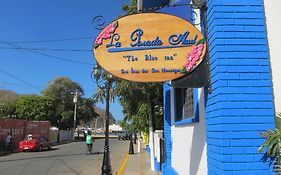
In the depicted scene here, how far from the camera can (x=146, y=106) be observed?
2147cm

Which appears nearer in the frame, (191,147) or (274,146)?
(274,146)

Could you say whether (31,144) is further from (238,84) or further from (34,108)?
(34,108)

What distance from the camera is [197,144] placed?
22.6 ft

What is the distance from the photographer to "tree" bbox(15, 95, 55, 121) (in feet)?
198

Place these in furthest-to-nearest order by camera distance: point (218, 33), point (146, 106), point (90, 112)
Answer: point (90, 112) < point (146, 106) < point (218, 33)

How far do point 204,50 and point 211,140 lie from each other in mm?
1400

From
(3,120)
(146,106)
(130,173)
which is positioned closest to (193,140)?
(130,173)

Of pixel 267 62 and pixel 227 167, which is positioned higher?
pixel 267 62

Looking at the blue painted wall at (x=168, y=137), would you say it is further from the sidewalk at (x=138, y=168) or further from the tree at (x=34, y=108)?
the tree at (x=34, y=108)

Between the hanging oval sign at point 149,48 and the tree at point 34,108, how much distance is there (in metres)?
57.5

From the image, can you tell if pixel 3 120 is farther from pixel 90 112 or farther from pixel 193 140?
pixel 90 112

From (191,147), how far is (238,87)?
2756 mm

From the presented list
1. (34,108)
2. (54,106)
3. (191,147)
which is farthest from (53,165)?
(54,106)

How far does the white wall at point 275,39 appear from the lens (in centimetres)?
518
